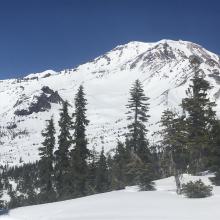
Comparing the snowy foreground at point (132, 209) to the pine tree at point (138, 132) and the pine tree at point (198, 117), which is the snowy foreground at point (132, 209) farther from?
the pine tree at point (138, 132)

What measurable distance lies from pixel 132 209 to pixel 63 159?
33165 mm

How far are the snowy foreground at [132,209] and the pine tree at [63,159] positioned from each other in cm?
2576

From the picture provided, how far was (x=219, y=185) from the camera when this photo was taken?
3634 cm

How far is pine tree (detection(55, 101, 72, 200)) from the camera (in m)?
58.2

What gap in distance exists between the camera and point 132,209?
26734 millimetres

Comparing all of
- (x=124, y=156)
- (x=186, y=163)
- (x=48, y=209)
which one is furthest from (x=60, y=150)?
(x=48, y=209)

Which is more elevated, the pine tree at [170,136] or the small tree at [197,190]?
the pine tree at [170,136]

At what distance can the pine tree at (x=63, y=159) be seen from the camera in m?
58.2

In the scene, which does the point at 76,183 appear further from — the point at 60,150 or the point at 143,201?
the point at 143,201

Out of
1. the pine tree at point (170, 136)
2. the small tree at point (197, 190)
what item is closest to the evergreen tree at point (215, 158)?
the pine tree at point (170, 136)

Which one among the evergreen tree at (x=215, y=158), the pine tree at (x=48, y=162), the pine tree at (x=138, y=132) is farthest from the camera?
the pine tree at (x=48, y=162)

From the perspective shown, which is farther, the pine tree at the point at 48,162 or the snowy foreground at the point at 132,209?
the pine tree at the point at 48,162

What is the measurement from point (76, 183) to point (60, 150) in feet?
15.0

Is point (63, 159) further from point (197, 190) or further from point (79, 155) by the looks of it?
point (197, 190)
